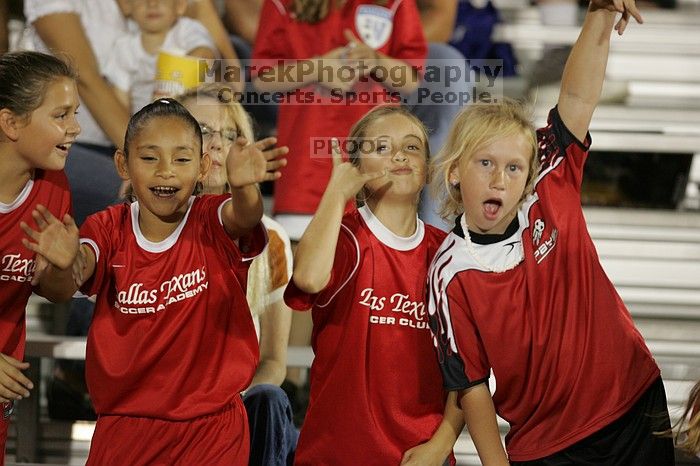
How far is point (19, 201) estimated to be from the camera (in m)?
1.96

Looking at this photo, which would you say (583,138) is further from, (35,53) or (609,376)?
(35,53)

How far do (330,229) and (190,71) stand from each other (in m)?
1.21

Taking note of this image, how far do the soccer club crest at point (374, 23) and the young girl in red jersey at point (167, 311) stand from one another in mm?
1078

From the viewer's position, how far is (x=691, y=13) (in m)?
3.79

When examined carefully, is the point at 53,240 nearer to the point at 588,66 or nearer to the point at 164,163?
the point at 164,163

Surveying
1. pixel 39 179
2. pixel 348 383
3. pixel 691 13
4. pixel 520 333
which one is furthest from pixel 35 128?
pixel 691 13

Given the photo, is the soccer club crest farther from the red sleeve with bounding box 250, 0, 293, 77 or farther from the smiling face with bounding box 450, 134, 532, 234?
the smiling face with bounding box 450, 134, 532, 234

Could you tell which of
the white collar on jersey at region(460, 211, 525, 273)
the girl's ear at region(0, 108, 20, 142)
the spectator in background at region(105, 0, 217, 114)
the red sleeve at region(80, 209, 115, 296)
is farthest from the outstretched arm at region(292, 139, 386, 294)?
the spectator in background at region(105, 0, 217, 114)

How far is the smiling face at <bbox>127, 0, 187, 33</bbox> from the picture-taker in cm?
293

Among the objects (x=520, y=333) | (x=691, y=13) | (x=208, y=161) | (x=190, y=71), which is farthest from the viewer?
(x=691, y=13)

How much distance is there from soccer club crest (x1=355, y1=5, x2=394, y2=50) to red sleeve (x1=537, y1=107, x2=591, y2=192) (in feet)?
3.63

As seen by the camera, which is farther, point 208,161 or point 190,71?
point 190,71

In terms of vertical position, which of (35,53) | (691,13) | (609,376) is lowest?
(609,376)

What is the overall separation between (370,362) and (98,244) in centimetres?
51
